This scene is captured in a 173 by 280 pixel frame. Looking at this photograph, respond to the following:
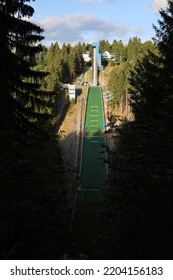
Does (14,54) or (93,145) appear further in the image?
(93,145)

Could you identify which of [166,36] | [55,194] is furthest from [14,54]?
[166,36]

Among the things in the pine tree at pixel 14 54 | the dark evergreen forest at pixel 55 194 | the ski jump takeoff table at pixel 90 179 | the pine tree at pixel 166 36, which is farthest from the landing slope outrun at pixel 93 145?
the dark evergreen forest at pixel 55 194

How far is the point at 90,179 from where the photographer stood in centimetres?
3847

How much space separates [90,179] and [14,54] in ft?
90.8

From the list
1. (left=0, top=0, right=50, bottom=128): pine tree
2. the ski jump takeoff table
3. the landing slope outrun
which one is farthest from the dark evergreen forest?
the landing slope outrun

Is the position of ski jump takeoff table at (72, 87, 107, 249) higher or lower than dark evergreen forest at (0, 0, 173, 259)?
lower

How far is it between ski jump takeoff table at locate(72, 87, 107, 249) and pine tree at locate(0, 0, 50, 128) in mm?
3251

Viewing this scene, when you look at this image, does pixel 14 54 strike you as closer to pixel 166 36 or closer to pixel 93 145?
pixel 166 36

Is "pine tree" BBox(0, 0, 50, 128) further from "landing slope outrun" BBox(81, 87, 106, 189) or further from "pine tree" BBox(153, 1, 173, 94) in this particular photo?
"landing slope outrun" BBox(81, 87, 106, 189)

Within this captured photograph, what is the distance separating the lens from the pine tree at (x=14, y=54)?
11.4 metres

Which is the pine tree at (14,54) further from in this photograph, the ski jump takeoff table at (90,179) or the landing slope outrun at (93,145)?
the landing slope outrun at (93,145)

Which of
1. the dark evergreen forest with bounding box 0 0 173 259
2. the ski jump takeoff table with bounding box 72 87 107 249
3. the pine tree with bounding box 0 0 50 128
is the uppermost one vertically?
the pine tree with bounding box 0 0 50 128

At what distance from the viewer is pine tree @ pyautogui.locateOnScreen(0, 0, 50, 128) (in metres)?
11.4

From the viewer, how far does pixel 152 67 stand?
1711 cm
